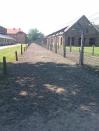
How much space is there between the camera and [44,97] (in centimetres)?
804

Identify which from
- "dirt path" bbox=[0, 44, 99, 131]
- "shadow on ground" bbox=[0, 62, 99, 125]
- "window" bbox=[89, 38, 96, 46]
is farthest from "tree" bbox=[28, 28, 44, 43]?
"dirt path" bbox=[0, 44, 99, 131]

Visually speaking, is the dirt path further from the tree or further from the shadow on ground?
the tree

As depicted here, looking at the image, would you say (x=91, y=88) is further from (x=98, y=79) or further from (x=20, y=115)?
(x=20, y=115)

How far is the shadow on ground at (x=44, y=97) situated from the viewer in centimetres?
661

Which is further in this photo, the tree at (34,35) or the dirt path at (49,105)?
the tree at (34,35)

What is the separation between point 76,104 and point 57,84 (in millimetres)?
2941

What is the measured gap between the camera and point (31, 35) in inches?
4808

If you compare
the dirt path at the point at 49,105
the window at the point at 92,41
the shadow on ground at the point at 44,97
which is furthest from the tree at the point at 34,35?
the dirt path at the point at 49,105

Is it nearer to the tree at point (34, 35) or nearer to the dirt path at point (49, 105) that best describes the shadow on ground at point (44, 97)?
the dirt path at point (49, 105)

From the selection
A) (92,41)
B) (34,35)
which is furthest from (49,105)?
(34,35)

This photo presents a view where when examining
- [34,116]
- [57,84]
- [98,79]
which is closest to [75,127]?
[34,116]

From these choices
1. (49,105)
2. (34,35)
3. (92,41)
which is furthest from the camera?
(34,35)

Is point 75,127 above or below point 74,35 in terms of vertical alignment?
below

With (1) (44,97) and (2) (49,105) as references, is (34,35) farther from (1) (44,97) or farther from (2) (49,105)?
(2) (49,105)
